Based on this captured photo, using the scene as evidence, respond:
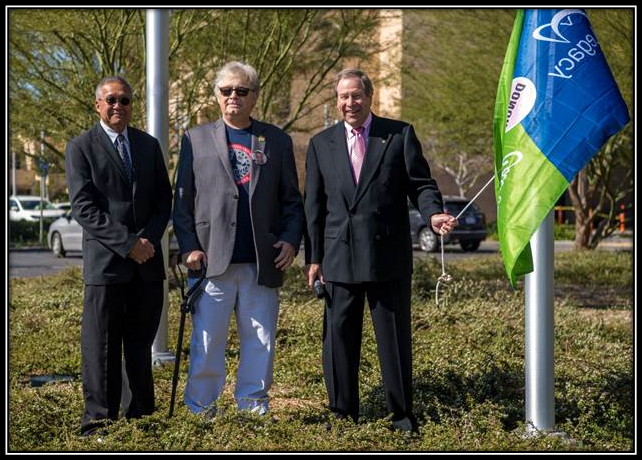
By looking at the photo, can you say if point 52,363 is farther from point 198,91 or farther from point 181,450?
point 198,91

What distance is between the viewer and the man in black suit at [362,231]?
16.7ft

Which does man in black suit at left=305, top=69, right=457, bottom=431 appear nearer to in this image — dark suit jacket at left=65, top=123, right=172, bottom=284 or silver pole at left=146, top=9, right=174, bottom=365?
dark suit jacket at left=65, top=123, right=172, bottom=284

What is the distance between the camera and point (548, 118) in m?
4.80

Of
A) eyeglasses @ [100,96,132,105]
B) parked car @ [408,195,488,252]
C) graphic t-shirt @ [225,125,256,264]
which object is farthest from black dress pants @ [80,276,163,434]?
parked car @ [408,195,488,252]

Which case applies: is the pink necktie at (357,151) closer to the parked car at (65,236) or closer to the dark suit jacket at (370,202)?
the dark suit jacket at (370,202)

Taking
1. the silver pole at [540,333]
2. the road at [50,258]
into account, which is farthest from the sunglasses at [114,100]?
the road at [50,258]

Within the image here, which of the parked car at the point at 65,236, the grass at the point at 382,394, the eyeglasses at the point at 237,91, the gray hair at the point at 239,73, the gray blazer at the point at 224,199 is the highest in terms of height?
the gray hair at the point at 239,73

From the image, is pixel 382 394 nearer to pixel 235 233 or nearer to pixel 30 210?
pixel 235 233

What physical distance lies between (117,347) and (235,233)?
886 mm

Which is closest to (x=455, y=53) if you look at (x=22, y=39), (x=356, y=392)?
(x=22, y=39)

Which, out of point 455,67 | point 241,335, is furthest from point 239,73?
point 455,67

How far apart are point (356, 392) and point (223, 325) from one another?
836 millimetres

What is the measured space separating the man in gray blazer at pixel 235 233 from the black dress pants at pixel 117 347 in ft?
0.82

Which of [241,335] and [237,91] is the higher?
[237,91]
